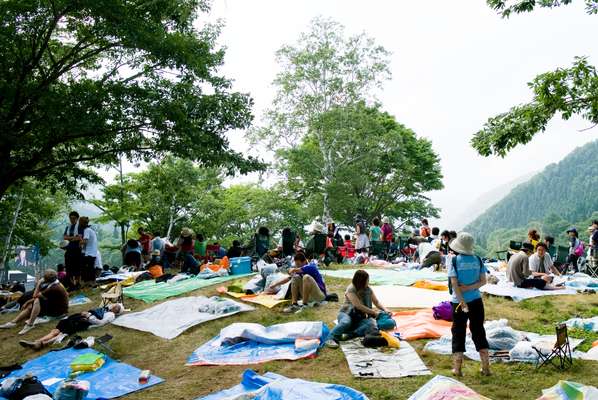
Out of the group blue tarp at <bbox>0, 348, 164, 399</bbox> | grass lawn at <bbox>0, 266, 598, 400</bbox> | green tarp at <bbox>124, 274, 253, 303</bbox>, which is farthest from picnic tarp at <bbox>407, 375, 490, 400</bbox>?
green tarp at <bbox>124, 274, 253, 303</bbox>

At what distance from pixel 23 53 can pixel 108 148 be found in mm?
3102

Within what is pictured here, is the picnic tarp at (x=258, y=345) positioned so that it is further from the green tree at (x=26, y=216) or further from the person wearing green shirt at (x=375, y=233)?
the green tree at (x=26, y=216)

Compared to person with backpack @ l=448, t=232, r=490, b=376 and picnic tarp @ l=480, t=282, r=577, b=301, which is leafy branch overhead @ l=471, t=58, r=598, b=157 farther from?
picnic tarp @ l=480, t=282, r=577, b=301

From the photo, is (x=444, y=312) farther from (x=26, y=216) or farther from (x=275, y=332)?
(x=26, y=216)

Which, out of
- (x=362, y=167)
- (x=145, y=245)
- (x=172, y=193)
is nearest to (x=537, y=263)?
(x=145, y=245)

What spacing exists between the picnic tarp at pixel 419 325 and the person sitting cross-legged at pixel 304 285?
1.59m

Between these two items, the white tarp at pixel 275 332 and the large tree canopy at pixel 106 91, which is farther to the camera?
Result: the large tree canopy at pixel 106 91

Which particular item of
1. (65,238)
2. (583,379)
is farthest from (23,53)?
(583,379)

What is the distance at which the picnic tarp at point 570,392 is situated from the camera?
4.29 m

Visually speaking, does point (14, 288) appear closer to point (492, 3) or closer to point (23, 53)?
point (23, 53)

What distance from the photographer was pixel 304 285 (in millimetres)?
9234

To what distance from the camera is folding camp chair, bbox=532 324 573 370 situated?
18.3 ft

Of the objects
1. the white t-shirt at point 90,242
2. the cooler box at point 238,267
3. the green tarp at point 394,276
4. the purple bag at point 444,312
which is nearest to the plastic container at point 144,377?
the purple bag at point 444,312

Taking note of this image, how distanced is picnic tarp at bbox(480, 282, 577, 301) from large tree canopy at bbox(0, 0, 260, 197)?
657 centimetres
